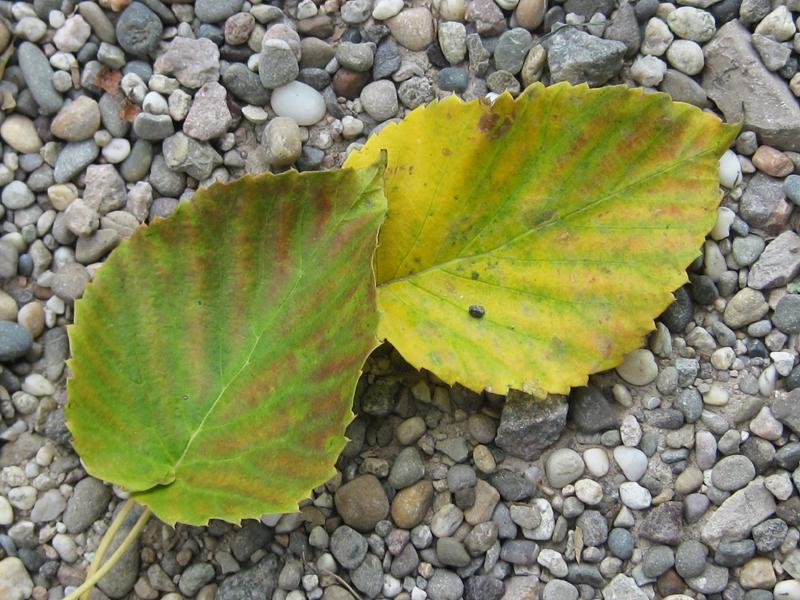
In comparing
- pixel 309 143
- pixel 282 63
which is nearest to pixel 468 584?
pixel 309 143

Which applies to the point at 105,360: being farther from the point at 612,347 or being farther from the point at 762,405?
the point at 762,405

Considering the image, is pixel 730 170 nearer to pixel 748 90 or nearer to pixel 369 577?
pixel 748 90

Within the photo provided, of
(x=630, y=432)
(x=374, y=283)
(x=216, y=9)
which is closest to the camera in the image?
(x=374, y=283)

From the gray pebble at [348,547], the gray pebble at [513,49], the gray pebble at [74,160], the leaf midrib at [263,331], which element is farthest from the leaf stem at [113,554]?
the gray pebble at [513,49]

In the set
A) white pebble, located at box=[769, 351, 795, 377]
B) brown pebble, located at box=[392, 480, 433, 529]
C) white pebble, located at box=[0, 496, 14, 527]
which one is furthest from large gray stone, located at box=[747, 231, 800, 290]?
white pebble, located at box=[0, 496, 14, 527]

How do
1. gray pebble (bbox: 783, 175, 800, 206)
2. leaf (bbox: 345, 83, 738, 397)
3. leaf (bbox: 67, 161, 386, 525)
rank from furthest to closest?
gray pebble (bbox: 783, 175, 800, 206) → leaf (bbox: 345, 83, 738, 397) → leaf (bbox: 67, 161, 386, 525)

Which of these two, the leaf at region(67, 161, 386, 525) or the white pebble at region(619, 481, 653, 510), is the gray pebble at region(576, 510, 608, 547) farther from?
the leaf at region(67, 161, 386, 525)

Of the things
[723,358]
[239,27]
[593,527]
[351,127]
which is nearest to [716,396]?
[723,358]
